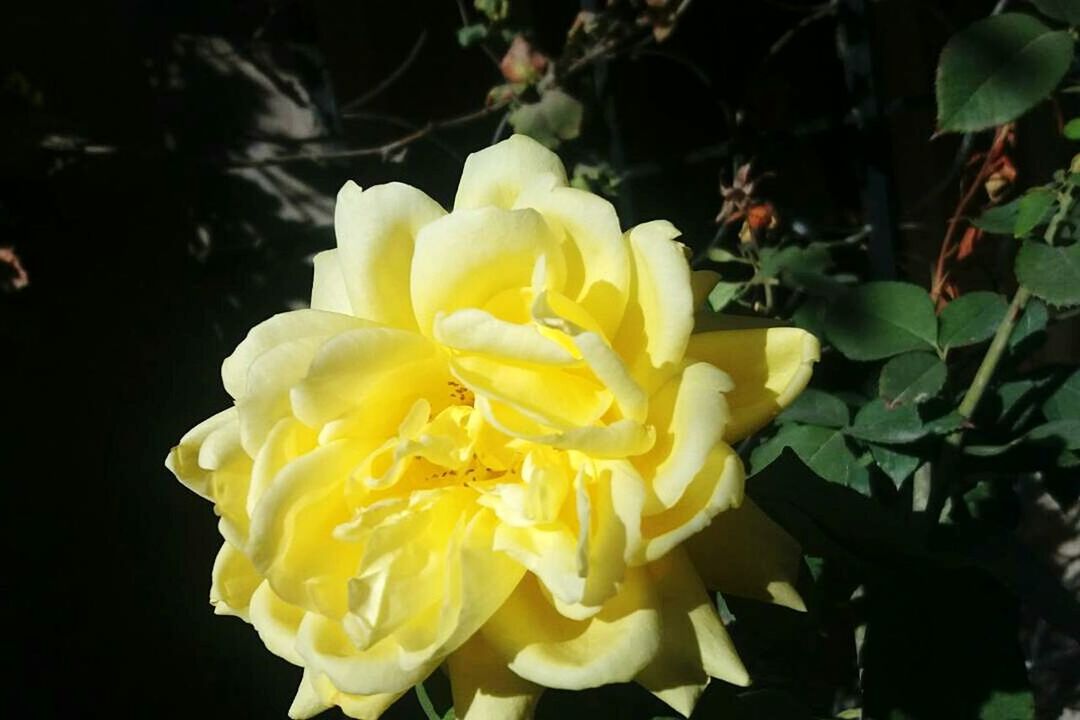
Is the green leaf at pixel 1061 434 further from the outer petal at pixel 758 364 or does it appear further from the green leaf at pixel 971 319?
the outer petal at pixel 758 364

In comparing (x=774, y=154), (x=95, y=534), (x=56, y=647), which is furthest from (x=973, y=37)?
(x=56, y=647)

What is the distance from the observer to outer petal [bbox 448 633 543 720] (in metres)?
0.48

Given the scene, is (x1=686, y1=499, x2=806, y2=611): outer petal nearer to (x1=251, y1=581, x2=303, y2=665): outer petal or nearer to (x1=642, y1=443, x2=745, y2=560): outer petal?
(x1=642, y1=443, x2=745, y2=560): outer petal

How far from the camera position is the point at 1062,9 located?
75cm

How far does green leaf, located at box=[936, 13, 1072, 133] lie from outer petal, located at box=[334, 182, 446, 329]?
0.54 m

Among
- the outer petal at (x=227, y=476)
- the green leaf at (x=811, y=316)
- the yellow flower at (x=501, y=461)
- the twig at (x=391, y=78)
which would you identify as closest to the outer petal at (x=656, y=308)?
the yellow flower at (x=501, y=461)

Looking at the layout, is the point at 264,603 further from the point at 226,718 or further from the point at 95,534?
the point at 226,718

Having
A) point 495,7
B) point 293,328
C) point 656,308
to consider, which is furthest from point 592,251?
point 495,7

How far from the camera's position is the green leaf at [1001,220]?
2.86 ft

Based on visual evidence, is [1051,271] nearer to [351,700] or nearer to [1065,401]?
[1065,401]

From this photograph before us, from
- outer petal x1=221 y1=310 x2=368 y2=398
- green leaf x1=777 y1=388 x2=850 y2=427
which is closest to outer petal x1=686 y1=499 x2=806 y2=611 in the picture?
outer petal x1=221 y1=310 x2=368 y2=398

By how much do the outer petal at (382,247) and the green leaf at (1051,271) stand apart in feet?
1.62

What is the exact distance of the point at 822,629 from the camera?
2.77ft

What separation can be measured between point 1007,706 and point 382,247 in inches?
19.1
